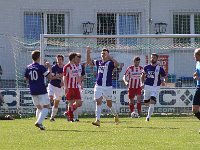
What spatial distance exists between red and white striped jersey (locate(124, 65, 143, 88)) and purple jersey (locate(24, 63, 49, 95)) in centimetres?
866

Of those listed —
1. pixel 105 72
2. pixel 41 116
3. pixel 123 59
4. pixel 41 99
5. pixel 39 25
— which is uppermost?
pixel 39 25

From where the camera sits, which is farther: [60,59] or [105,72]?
[60,59]

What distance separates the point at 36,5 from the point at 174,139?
797 inches

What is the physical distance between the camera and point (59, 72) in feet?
82.0

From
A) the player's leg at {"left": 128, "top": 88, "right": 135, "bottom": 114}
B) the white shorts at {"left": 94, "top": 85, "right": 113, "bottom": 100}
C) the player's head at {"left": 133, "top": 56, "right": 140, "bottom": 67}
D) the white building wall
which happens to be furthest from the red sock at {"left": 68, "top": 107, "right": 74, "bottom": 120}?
the white building wall

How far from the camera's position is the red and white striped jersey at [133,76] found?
27734mm

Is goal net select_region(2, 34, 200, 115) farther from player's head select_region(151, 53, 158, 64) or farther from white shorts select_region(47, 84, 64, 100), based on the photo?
player's head select_region(151, 53, 158, 64)

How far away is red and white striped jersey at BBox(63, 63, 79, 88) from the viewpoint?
23656 mm

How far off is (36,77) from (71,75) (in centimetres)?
446

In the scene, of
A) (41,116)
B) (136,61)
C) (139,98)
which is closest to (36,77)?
(41,116)

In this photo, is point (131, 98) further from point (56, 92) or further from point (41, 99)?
point (41, 99)

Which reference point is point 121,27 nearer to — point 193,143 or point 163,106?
point 163,106

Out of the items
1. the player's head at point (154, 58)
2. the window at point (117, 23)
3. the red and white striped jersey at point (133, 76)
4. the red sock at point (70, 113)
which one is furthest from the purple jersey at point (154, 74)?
the window at point (117, 23)

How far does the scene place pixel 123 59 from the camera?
30125mm
